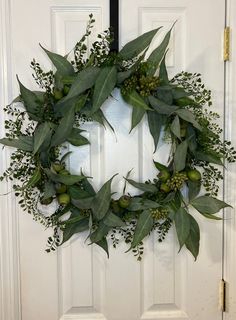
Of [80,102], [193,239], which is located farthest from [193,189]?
[80,102]

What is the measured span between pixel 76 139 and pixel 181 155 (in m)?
0.35

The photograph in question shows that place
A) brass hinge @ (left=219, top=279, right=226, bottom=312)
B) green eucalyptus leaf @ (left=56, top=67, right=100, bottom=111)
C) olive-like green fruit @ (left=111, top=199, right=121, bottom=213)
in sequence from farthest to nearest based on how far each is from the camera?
brass hinge @ (left=219, top=279, right=226, bottom=312)
olive-like green fruit @ (left=111, top=199, right=121, bottom=213)
green eucalyptus leaf @ (left=56, top=67, right=100, bottom=111)

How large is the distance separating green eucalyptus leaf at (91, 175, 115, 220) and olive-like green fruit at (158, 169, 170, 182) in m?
0.18

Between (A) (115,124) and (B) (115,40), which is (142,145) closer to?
(A) (115,124)

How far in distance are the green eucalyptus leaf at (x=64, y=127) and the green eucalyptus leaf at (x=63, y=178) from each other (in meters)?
0.10

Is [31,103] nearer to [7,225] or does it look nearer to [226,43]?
[7,225]

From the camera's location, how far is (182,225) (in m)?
1.26

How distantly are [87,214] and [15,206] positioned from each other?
0.90ft

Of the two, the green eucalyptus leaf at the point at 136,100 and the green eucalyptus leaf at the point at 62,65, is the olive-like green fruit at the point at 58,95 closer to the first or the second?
the green eucalyptus leaf at the point at 62,65

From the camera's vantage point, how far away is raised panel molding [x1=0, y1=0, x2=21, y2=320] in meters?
1.30

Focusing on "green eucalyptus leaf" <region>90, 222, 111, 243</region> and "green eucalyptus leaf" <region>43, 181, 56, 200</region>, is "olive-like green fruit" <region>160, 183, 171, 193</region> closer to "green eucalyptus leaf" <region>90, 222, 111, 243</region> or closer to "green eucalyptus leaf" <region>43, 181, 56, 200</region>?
"green eucalyptus leaf" <region>90, 222, 111, 243</region>

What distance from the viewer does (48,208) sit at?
135cm

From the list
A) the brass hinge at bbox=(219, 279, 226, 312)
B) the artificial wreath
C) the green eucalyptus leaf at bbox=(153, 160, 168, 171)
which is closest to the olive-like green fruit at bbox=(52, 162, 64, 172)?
the artificial wreath

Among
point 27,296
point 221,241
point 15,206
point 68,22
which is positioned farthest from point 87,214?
point 68,22
